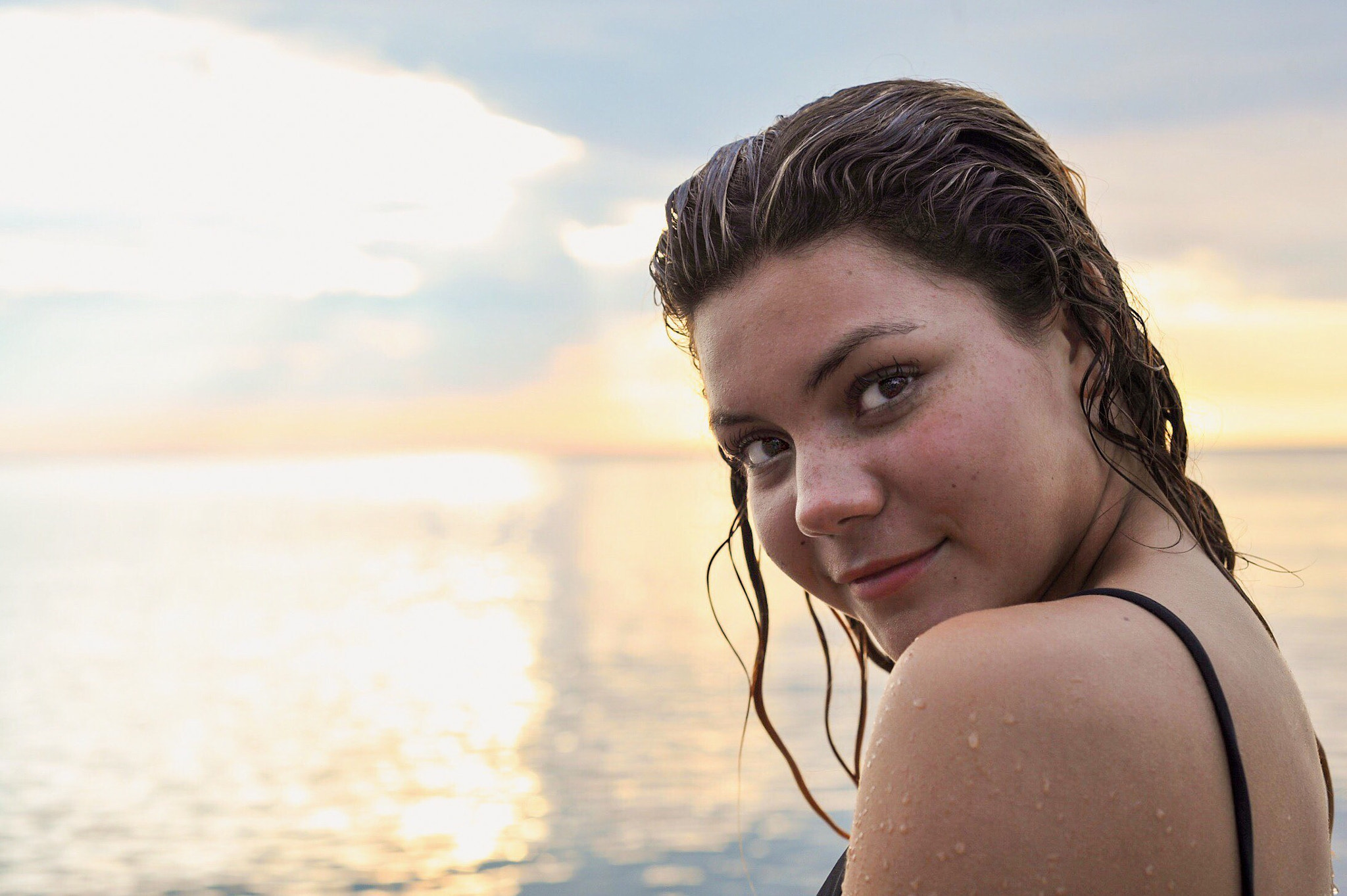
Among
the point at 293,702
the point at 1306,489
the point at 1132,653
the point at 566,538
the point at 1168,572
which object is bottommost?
the point at 1132,653

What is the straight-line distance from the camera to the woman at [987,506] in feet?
3.92

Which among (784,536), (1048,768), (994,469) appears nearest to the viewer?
(1048,768)

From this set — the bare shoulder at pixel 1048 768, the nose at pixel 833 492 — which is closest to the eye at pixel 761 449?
the nose at pixel 833 492

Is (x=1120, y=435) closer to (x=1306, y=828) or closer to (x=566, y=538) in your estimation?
(x=1306, y=828)

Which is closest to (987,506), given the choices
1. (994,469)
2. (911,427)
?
(994,469)

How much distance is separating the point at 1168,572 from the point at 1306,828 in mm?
368

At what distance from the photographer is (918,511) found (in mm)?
1615

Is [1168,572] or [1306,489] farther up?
[1306,489]

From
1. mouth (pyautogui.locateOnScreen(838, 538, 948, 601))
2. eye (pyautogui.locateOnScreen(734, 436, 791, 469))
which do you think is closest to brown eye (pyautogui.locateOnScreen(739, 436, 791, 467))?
eye (pyautogui.locateOnScreen(734, 436, 791, 469))

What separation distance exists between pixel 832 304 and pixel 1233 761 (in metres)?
0.79

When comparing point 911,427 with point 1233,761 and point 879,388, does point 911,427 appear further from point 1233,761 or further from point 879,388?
point 1233,761

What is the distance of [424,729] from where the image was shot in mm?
23266

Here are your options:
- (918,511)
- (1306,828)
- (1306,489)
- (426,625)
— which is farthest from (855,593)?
(1306,489)

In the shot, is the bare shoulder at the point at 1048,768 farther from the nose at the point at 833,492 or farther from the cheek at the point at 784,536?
the cheek at the point at 784,536
